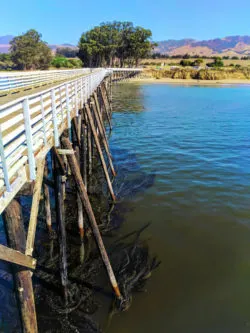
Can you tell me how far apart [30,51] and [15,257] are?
2845 inches

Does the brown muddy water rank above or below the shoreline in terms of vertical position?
below

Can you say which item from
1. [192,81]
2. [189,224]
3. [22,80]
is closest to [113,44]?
[192,81]

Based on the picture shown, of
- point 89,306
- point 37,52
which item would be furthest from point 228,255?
point 37,52

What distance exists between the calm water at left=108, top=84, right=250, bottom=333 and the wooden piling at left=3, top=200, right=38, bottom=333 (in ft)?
7.18

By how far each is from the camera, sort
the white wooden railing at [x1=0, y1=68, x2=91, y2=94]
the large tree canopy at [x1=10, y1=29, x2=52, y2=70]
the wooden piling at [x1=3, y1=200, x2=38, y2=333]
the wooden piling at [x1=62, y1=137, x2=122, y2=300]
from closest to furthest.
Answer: the wooden piling at [x1=3, y1=200, x2=38, y2=333] < the wooden piling at [x1=62, y1=137, x2=122, y2=300] < the white wooden railing at [x1=0, y1=68, x2=91, y2=94] < the large tree canopy at [x1=10, y1=29, x2=52, y2=70]

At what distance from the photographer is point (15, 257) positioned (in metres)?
3.76

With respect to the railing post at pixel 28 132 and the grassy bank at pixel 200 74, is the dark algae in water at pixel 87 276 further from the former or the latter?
the grassy bank at pixel 200 74

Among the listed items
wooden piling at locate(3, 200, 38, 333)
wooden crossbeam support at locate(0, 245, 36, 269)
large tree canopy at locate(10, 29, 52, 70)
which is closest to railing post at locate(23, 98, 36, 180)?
wooden piling at locate(3, 200, 38, 333)

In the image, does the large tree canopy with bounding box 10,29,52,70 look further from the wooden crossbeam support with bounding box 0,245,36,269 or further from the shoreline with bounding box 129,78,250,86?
the wooden crossbeam support with bounding box 0,245,36,269

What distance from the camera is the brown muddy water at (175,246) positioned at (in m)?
6.00

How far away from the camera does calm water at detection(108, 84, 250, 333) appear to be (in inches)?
241

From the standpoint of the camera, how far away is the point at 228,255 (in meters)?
7.96

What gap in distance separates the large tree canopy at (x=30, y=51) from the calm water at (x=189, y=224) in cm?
5597

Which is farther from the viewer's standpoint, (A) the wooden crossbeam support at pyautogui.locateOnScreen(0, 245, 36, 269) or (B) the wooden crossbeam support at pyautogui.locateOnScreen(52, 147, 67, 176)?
(B) the wooden crossbeam support at pyautogui.locateOnScreen(52, 147, 67, 176)
